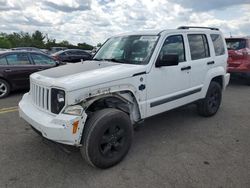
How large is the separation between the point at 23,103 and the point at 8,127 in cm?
134

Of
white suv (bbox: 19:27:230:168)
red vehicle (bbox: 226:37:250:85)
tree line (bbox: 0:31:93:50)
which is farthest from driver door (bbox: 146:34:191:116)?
tree line (bbox: 0:31:93:50)

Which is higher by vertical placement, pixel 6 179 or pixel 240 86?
pixel 240 86

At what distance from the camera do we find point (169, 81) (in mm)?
4410

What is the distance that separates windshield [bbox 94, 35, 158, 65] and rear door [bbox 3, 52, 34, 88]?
13.5 ft

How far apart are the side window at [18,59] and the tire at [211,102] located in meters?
5.81

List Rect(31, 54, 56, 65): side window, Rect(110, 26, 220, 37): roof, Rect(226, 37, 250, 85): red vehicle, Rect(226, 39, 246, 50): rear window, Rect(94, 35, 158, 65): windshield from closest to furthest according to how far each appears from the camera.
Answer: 1. Rect(94, 35, 158, 65): windshield
2. Rect(110, 26, 220, 37): roof
3. Rect(31, 54, 56, 65): side window
4. Rect(226, 37, 250, 85): red vehicle
5. Rect(226, 39, 246, 50): rear window

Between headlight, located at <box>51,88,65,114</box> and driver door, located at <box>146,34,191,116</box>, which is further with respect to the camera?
driver door, located at <box>146,34,191,116</box>

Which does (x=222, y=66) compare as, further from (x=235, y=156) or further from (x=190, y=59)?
(x=235, y=156)

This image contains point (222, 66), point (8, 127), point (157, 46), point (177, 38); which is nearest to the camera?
point (157, 46)

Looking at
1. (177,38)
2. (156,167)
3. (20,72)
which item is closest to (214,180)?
(156,167)

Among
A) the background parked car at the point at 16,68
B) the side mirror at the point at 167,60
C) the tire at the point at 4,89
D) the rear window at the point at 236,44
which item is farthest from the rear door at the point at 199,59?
the tire at the point at 4,89

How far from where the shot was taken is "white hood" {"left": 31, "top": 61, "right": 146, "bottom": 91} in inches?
129

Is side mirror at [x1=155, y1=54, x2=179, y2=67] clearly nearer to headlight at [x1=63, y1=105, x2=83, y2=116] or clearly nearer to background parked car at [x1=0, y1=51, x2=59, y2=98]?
headlight at [x1=63, y1=105, x2=83, y2=116]

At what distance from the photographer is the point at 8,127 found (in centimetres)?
509
